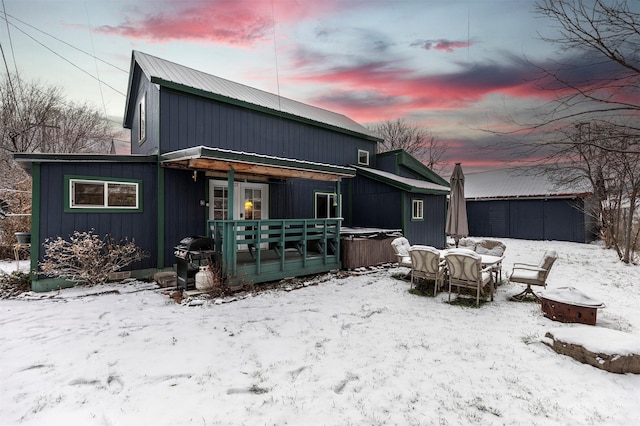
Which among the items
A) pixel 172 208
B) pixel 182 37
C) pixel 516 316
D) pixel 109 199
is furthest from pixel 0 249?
pixel 516 316

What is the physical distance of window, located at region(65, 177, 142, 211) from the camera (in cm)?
638

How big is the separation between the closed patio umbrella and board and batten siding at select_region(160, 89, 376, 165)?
5.05 meters

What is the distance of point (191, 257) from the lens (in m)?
6.00

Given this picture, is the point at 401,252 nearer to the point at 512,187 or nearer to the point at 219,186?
the point at 219,186

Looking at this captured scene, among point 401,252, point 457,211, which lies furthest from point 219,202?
point 457,211

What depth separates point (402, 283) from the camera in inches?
277

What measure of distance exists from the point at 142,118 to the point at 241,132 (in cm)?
303

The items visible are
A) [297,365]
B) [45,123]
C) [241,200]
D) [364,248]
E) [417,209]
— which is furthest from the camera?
[45,123]

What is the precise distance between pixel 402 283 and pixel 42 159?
829 cm

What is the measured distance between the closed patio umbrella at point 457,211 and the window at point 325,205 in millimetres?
4191

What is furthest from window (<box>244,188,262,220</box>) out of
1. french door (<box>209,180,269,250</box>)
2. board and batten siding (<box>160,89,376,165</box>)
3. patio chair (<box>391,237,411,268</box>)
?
patio chair (<box>391,237,411,268</box>)

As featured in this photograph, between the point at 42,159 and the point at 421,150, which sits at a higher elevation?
the point at 421,150

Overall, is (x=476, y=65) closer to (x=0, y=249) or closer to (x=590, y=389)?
(x=590, y=389)

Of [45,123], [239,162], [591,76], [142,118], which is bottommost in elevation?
[239,162]
